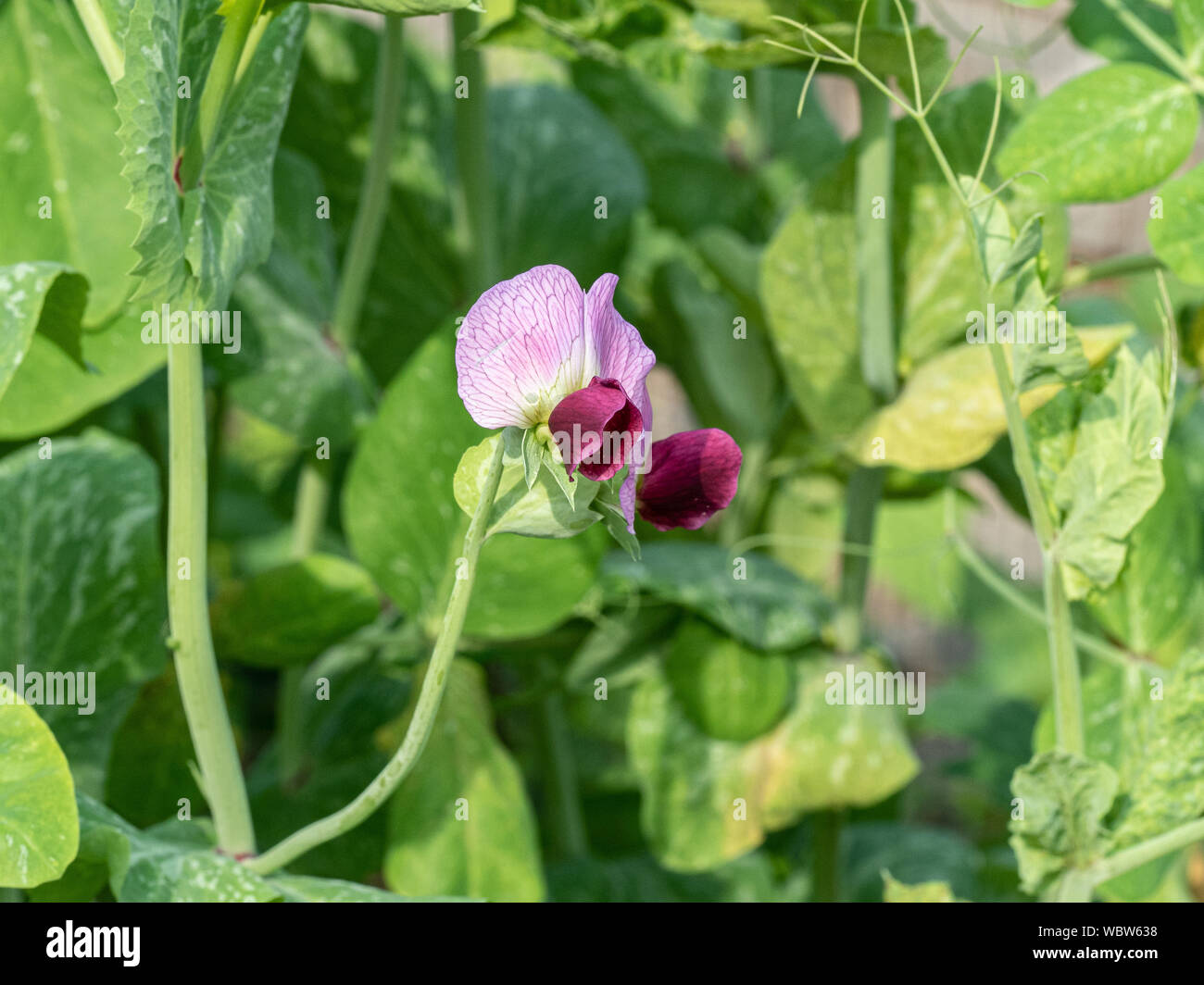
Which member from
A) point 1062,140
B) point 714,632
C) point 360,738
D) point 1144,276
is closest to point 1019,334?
point 1062,140

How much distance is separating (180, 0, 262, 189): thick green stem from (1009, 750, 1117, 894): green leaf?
0.27m

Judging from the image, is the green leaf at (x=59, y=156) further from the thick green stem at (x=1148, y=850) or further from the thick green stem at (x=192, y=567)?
the thick green stem at (x=1148, y=850)

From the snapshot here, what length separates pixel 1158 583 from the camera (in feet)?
1.46

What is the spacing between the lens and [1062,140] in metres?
0.36

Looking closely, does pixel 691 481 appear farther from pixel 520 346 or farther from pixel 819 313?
pixel 819 313

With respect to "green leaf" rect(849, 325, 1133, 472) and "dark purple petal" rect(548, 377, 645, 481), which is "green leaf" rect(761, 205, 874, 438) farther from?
"dark purple petal" rect(548, 377, 645, 481)

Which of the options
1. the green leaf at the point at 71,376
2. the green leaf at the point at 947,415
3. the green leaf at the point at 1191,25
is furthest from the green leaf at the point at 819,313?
the green leaf at the point at 71,376

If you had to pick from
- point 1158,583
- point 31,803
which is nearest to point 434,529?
point 31,803

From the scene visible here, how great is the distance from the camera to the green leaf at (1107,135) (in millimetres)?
356

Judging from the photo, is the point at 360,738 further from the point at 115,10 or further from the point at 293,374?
the point at 115,10

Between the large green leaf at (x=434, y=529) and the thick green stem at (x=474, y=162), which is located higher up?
the thick green stem at (x=474, y=162)

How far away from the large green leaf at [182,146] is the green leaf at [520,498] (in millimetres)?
90
